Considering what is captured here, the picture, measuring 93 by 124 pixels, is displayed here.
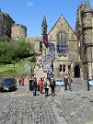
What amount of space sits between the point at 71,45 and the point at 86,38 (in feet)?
15.2

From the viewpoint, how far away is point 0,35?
111 meters

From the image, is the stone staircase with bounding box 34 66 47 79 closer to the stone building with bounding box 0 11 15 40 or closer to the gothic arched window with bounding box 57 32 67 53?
the gothic arched window with bounding box 57 32 67 53

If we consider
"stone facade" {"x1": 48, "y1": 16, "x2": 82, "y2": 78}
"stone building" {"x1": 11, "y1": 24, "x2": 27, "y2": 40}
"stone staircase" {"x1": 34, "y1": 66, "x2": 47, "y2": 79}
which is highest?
"stone building" {"x1": 11, "y1": 24, "x2": 27, "y2": 40}

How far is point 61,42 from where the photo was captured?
63719 mm

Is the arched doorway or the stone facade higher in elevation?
the stone facade

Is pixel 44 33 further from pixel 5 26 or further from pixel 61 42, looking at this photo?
pixel 5 26

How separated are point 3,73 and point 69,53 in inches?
574

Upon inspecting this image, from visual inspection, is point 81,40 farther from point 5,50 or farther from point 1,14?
point 1,14

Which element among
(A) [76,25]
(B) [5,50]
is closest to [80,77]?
(A) [76,25]

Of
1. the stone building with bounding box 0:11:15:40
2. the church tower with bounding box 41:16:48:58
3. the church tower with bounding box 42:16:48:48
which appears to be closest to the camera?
the church tower with bounding box 42:16:48:48

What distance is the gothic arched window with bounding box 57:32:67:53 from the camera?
209 ft

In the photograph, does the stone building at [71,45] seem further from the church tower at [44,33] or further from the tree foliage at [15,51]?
the tree foliage at [15,51]

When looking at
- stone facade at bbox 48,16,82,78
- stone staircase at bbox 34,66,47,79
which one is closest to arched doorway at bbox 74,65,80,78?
stone facade at bbox 48,16,82,78

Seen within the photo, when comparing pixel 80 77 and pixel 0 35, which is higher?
pixel 0 35
